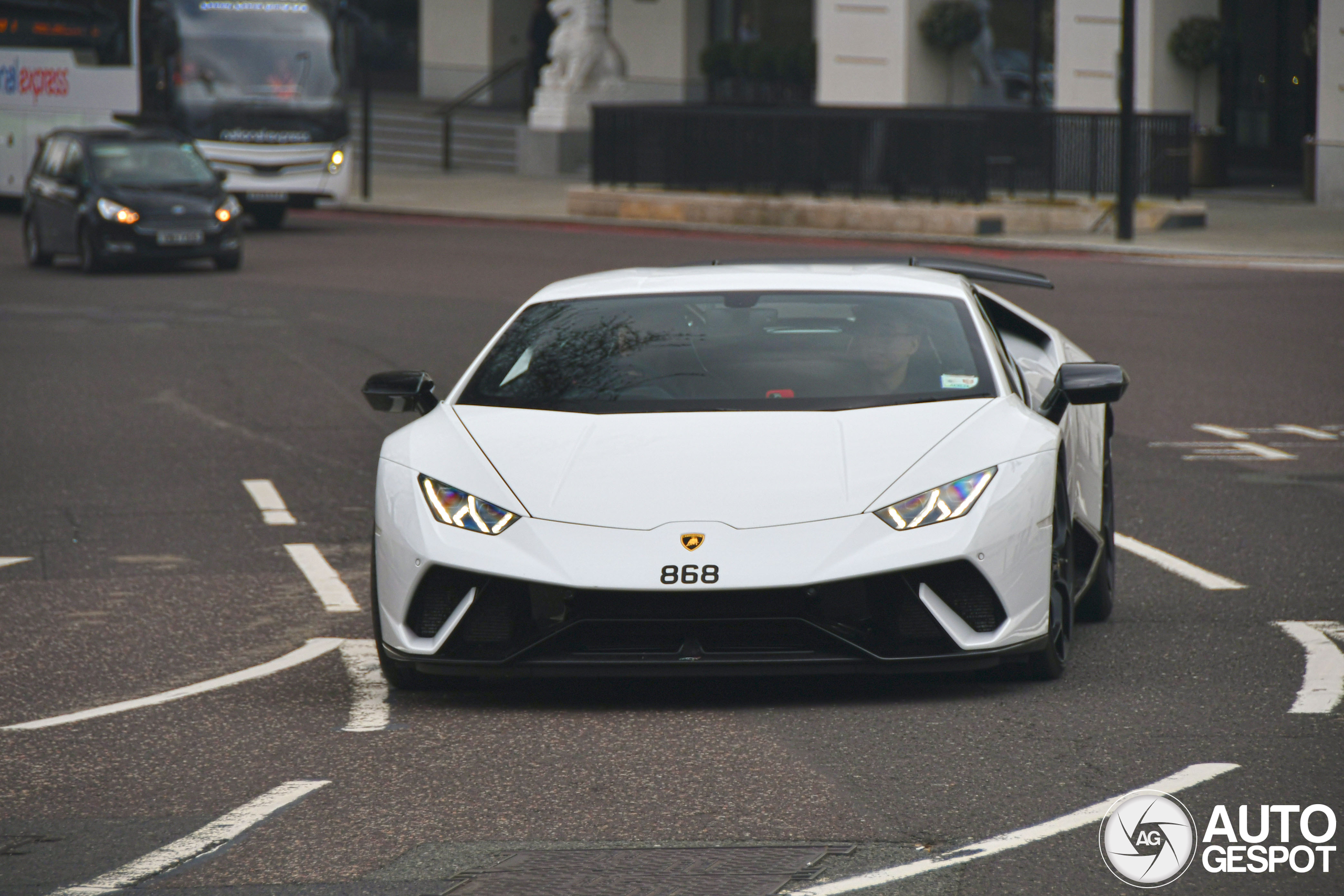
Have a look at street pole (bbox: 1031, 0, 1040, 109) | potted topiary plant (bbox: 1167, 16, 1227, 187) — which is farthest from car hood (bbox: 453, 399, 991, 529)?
street pole (bbox: 1031, 0, 1040, 109)

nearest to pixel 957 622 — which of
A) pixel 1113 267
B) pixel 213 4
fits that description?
pixel 1113 267

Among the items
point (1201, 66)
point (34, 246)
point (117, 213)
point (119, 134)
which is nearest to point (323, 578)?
point (117, 213)

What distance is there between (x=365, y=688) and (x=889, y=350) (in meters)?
1.99

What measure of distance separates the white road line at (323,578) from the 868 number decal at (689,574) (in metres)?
2.35

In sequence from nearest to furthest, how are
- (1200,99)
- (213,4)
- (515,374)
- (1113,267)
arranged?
1. (515,374)
2. (1113,267)
3. (213,4)
4. (1200,99)

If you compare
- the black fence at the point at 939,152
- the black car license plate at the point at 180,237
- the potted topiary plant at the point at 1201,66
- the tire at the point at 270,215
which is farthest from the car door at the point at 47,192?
the potted topiary plant at the point at 1201,66

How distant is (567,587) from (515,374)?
1.29 m

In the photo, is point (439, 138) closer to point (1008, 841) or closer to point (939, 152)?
point (939, 152)

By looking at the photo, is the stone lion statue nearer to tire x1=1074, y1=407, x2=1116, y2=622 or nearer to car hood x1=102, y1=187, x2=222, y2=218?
car hood x1=102, y1=187, x2=222, y2=218

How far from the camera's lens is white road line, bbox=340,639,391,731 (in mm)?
5961

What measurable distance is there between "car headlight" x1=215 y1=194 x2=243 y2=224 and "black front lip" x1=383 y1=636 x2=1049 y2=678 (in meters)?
18.7

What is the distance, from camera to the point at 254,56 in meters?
31.7

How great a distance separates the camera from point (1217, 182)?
111 feet

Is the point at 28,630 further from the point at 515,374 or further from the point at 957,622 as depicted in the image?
the point at 957,622
